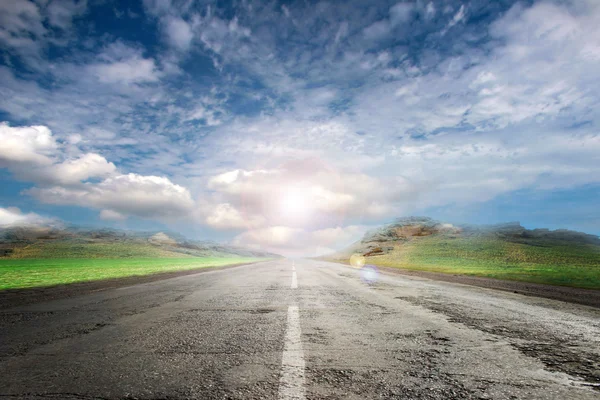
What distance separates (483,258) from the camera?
2327 inches

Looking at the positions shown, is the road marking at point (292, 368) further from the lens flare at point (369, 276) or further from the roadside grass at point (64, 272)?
the roadside grass at point (64, 272)

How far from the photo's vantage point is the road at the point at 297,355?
2510mm

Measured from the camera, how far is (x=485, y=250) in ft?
224

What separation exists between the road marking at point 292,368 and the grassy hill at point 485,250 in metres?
25.4

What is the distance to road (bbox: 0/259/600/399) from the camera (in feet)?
8.23

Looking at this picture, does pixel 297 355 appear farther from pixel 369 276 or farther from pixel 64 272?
pixel 64 272

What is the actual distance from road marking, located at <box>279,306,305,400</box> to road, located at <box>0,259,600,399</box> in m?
0.02

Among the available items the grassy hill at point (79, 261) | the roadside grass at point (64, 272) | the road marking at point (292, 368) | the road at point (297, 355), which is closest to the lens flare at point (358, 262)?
the roadside grass at point (64, 272)

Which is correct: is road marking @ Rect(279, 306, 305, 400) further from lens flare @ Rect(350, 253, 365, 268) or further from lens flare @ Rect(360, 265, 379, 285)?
lens flare @ Rect(350, 253, 365, 268)

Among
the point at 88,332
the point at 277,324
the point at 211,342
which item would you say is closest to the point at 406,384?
the point at 211,342

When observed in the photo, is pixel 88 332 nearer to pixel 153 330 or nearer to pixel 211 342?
pixel 153 330

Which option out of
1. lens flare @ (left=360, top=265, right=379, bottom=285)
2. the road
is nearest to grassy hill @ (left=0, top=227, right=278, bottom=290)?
the road

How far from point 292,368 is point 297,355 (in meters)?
0.42

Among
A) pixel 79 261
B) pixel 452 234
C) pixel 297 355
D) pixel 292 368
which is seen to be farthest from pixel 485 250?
pixel 79 261
